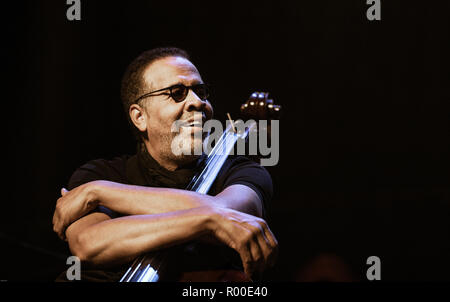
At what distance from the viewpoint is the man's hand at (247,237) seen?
127 centimetres

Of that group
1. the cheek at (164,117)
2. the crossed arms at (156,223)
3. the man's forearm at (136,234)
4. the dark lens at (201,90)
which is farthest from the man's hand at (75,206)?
the dark lens at (201,90)

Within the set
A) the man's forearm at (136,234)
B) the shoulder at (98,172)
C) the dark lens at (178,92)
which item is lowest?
the man's forearm at (136,234)

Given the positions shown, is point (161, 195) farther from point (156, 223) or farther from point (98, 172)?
point (98, 172)

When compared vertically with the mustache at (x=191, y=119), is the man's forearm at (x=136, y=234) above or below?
below

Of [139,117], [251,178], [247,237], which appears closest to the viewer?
[247,237]

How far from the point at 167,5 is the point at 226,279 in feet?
8.59

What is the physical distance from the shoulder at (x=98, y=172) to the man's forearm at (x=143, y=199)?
277 millimetres

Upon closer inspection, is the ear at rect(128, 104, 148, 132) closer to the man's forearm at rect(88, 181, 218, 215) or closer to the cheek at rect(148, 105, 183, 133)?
the cheek at rect(148, 105, 183, 133)

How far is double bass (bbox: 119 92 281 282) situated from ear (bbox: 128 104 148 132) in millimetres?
368

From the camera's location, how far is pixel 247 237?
1.26 meters

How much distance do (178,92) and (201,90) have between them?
120mm

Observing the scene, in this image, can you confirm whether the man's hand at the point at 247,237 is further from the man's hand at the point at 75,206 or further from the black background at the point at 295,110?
the black background at the point at 295,110

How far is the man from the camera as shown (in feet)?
4.34

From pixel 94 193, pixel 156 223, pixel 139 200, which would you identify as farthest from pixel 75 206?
pixel 156 223
